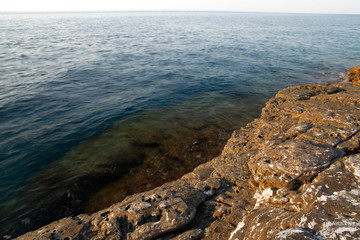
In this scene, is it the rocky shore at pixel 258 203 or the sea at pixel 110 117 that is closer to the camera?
the rocky shore at pixel 258 203

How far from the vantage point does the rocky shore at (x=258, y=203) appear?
4.04 m

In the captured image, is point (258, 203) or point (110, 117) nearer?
point (258, 203)

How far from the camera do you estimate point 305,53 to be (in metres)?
32.2

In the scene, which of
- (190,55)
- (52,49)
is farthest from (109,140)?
(52,49)

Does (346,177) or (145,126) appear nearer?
(346,177)

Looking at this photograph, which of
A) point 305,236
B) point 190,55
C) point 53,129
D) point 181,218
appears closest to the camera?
point 305,236

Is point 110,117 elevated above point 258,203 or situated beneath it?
situated beneath

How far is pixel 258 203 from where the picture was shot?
5.34 meters

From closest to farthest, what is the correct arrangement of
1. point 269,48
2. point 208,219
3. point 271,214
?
point 271,214, point 208,219, point 269,48

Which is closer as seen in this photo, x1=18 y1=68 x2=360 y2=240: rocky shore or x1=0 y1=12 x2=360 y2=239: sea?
x1=18 y1=68 x2=360 y2=240: rocky shore

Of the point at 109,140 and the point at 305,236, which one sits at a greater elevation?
the point at 305,236

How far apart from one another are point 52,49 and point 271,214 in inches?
1404

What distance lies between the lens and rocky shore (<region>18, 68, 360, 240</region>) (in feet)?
Answer: 13.2

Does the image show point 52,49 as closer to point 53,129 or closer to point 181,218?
point 53,129
